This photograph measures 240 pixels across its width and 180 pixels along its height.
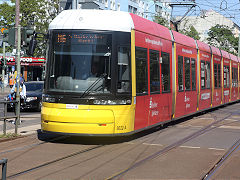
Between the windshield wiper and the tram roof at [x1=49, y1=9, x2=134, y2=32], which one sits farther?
the tram roof at [x1=49, y1=9, x2=134, y2=32]

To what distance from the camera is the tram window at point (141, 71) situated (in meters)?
10.6

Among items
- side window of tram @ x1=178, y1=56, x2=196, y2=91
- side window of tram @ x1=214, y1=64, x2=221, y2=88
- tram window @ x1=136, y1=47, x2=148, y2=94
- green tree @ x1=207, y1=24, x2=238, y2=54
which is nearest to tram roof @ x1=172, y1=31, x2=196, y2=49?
side window of tram @ x1=178, y1=56, x2=196, y2=91

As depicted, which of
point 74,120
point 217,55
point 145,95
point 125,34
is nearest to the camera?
point 74,120

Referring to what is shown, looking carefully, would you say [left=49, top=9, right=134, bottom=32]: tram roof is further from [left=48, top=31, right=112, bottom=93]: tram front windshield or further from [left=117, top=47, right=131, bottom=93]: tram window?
[left=117, top=47, right=131, bottom=93]: tram window

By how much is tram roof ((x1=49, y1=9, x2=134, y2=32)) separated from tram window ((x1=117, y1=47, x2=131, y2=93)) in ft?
1.70

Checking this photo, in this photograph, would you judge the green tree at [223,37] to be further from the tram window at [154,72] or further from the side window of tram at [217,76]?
the tram window at [154,72]

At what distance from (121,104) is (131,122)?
614 mm

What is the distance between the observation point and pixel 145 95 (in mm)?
11125

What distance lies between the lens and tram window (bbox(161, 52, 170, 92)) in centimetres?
1286

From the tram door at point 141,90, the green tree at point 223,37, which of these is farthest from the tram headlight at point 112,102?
the green tree at point 223,37

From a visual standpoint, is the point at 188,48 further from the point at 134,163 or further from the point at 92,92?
the point at 134,163

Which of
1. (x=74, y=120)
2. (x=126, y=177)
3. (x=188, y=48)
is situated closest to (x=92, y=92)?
(x=74, y=120)

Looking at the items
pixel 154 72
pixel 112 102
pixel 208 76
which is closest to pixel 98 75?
pixel 112 102

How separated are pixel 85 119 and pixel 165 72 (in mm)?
4331
